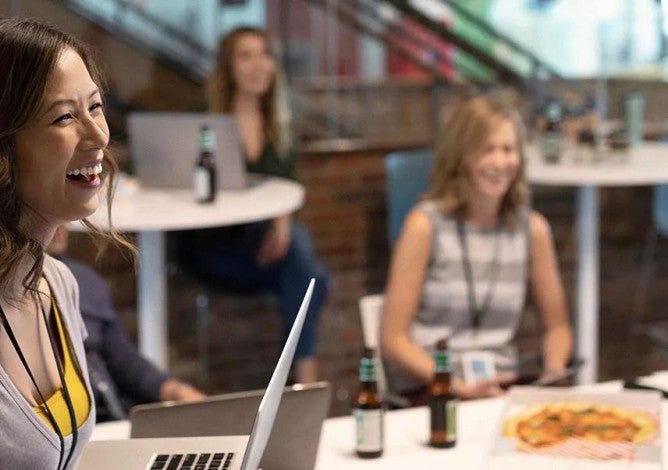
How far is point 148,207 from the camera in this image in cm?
356

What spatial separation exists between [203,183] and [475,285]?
40.9 inches

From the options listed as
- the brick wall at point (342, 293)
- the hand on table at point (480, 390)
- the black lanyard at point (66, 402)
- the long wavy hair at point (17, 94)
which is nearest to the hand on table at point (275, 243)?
the brick wall at point (342, 293)

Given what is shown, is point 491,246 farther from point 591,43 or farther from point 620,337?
point 591,43

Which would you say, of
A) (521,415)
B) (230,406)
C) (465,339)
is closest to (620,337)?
(465,339)

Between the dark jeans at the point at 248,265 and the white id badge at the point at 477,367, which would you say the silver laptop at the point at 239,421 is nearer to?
the white id badge at the point at 477,367

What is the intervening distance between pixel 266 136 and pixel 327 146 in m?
0.78

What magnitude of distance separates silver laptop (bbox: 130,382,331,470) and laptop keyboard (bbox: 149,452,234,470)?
0.45 ft

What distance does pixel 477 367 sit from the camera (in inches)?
113

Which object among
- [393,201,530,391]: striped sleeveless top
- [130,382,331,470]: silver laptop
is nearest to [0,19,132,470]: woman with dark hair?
[130,382,331,470]: silver laptop

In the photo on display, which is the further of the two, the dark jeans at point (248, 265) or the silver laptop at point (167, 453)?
the dark jeans at point (248, 265)

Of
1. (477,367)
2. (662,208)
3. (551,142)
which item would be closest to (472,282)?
(477,367)

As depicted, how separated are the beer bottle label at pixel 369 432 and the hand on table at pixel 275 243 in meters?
2.35

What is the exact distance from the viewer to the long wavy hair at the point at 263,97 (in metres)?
4.26

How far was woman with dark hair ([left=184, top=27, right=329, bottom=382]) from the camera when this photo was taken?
4.23 meters
